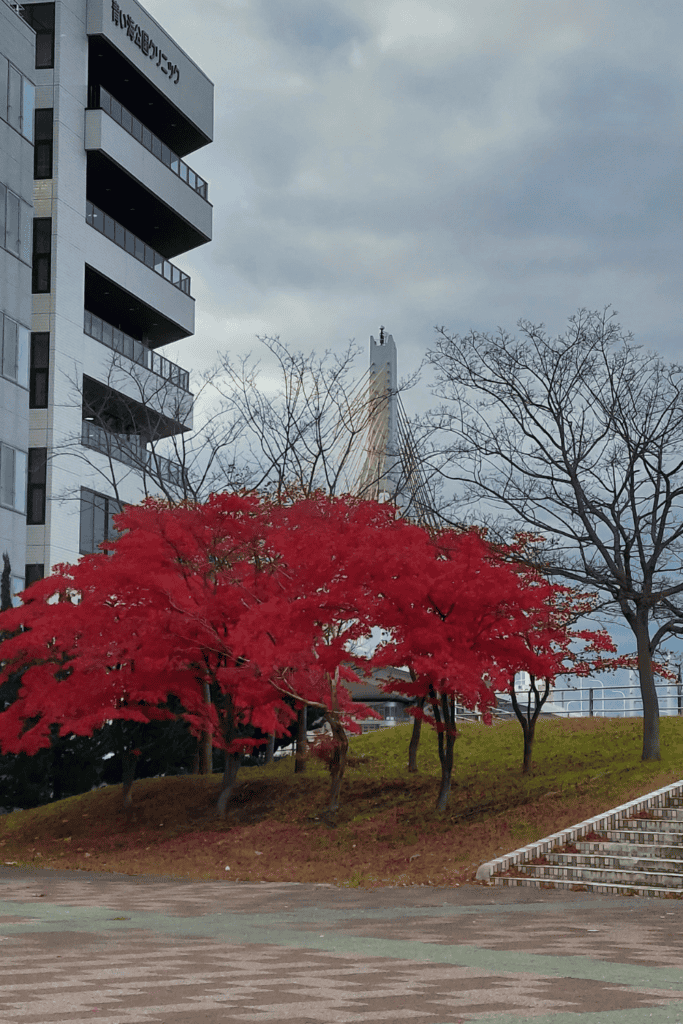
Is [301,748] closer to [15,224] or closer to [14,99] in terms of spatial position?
[15,224]

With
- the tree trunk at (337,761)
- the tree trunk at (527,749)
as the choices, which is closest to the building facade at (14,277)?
the tree trunk at (337,761)

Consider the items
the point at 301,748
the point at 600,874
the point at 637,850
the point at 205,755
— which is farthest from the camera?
the point at 205,755

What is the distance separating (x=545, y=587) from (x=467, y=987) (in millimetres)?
14131

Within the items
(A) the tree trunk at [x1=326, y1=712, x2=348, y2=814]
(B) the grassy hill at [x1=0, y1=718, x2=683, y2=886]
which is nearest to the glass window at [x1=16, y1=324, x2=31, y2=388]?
(B) the grassy hill at [x1=0, y1=718, x2=683, y2=886]

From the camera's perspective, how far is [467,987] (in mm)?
7566

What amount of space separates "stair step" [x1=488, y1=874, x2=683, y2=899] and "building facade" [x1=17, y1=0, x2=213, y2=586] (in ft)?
67.5

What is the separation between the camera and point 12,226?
113ft

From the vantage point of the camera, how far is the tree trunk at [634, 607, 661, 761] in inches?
894

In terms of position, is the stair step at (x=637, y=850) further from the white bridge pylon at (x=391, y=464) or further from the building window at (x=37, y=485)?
the building window at (x=37, y=485)

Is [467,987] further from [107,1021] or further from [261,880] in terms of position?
[261,880]

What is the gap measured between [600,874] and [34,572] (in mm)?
24962

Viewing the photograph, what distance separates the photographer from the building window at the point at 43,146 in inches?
1516

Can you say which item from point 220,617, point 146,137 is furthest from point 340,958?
point 146,137

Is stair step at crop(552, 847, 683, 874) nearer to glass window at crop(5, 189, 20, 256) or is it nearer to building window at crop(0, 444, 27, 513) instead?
building window at crop(0, 444, 27, 513)
